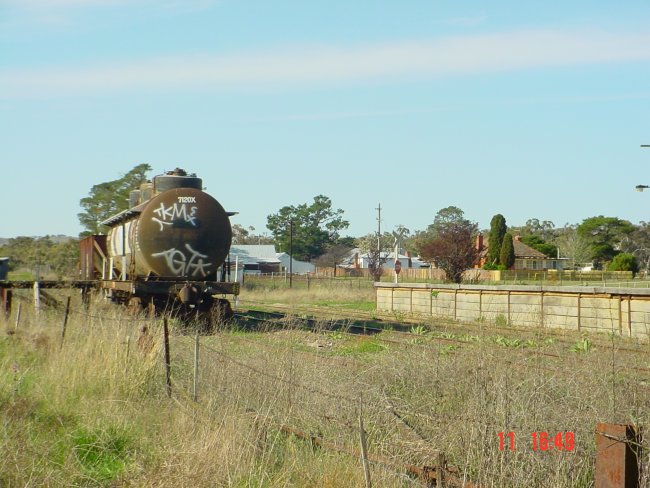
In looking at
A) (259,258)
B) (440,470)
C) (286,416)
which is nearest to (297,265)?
(259,258)

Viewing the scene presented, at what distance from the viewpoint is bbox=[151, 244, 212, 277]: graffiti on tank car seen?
20.0 m

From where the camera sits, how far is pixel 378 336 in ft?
60.0

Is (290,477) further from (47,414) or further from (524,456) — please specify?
(47,414)

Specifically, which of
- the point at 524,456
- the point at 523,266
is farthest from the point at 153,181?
the point at 523,266

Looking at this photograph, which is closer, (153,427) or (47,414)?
(153,427)

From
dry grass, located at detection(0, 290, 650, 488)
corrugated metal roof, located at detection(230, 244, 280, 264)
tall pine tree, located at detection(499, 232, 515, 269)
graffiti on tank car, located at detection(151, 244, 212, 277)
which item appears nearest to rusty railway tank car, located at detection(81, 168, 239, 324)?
graffiti on tank car, located at detection(151, 244, 212, 277)

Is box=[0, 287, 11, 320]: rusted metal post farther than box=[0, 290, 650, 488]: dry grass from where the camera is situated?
Yes

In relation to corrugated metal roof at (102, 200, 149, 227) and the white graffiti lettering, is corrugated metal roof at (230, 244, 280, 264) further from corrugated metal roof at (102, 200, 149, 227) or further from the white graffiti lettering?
the white graffiti lettering

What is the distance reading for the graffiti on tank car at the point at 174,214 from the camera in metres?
19.9

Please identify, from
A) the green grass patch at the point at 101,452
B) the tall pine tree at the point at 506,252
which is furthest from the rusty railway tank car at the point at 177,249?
the tall pine tree at the point at 506,252

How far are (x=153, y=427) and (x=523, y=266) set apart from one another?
94252mm

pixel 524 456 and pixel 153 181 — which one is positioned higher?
pixel 153 181
